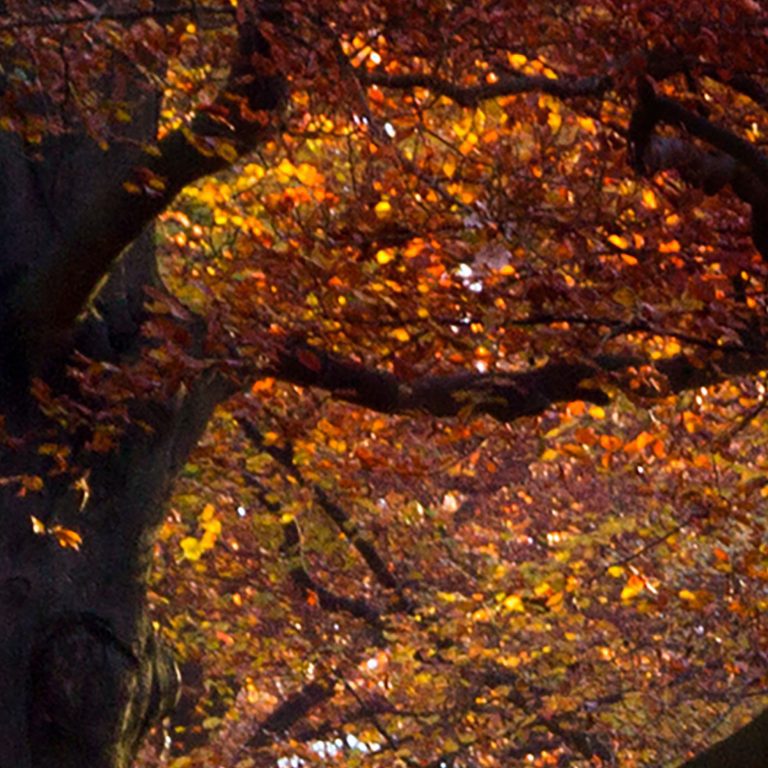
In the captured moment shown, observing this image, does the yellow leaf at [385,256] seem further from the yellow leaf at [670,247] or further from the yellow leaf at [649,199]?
the yellow leaf at [670,247]

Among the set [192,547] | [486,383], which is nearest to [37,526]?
[486,383]

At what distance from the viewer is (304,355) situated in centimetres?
922

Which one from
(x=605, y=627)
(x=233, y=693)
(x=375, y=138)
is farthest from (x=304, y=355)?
(x=233, y=693)

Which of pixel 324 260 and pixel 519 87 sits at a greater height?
pixel 519 87

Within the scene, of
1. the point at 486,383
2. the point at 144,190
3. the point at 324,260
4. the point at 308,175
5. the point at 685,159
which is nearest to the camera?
the point at 685,159

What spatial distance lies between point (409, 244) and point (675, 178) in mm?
1874

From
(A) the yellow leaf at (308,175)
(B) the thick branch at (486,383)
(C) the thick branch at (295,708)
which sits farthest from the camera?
(C) the thick branch at (295,708)

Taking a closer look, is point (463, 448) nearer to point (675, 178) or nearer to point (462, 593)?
point (462, 593)

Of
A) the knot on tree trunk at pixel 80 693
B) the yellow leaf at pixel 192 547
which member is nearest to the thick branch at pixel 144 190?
the knot on tree trunk at pixel 80 693

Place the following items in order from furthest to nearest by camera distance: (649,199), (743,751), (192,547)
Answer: (192,547) → (649,199) → (743,751)

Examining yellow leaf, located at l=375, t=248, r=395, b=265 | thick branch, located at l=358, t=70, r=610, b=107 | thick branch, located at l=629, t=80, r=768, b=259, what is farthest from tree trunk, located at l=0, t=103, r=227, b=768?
thick branch, located at l=629, t=80, r=768, b=259

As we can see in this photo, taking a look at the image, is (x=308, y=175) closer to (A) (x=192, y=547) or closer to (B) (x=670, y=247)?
(A) (x=192, y=547)

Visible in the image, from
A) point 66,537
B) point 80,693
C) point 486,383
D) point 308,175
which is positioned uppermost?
point 308,175

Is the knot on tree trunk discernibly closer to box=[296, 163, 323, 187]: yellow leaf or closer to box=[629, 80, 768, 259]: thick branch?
box=[629, 80, 768, 259]: thick branch
